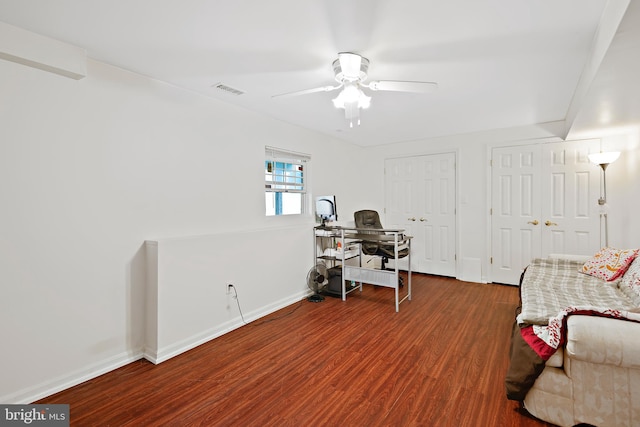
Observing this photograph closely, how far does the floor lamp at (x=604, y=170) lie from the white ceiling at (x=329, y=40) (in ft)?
3.44

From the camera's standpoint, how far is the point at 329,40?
1.95 m

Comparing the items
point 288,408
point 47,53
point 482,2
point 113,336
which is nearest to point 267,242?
point 113,336

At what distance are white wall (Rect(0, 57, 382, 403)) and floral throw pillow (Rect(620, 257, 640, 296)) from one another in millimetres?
3639

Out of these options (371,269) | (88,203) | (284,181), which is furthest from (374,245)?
(88,203)

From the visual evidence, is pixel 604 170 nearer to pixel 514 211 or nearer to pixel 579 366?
pixel 514 211

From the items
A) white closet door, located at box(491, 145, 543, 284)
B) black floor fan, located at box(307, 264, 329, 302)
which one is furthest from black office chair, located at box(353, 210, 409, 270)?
white closet door, located at box(491, 145, 543, 284)

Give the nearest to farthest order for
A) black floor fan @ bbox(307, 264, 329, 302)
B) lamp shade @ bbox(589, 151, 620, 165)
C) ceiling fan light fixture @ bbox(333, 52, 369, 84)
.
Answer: ceiling fan light fixture @ bbox(333, 52, 369, 84) → lamp shade @ bbox(589, 151, 620, 165) → black floor fan @ bbox(307, 264, 329, 302)

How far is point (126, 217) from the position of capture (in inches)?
93.4

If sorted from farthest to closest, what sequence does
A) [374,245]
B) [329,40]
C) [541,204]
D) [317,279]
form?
1. [374,245]
2. [541,204]
3. [317,279]
4. [329,40]

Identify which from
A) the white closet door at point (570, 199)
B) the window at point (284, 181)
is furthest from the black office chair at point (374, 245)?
the white closet door at point (570, 199)

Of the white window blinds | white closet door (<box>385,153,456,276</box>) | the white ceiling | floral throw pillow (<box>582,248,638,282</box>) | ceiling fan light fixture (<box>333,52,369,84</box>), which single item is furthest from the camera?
white closet door (<box>385,153,456,276</box>)

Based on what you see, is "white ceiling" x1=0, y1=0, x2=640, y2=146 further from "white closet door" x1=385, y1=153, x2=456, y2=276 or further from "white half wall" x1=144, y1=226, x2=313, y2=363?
"white closet door" x1=385, y1=153, x2=456, y2=276

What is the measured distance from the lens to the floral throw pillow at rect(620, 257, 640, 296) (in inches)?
92.5

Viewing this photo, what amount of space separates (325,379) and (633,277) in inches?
105
